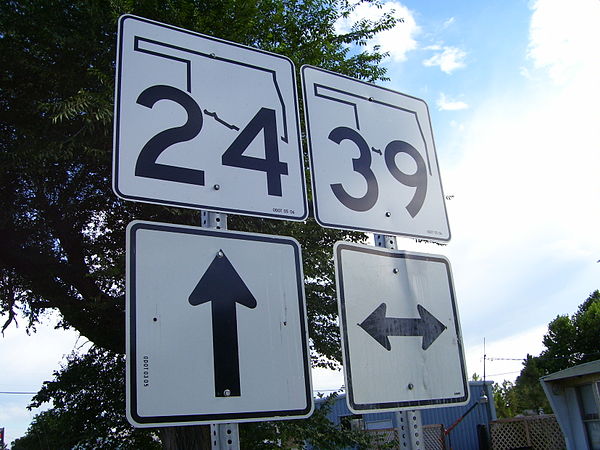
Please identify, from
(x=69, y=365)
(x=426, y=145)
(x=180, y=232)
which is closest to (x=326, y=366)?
(x=69, y=365)

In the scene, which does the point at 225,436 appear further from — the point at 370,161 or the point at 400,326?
the point at 370,161

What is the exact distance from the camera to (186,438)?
36.3ft

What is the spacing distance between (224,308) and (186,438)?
32.8 ft

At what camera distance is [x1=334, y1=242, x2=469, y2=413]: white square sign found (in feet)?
7.50

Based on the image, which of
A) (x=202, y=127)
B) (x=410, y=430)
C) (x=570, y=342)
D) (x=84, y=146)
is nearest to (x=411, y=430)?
(x=410, y=430)

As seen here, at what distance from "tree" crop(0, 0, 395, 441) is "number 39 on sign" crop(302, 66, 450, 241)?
19.0ft

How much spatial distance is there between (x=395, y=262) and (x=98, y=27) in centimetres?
806

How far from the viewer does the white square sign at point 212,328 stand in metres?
1.86

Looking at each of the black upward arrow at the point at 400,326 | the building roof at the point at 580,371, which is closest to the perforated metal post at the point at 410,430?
the black upward arrow at the point at 400,326

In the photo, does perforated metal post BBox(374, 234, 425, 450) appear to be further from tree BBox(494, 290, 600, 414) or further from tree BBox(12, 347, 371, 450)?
tree BBox(494, 290, 600, 414)

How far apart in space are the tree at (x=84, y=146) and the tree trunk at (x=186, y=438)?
2.22 m

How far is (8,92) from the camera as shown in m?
9.30

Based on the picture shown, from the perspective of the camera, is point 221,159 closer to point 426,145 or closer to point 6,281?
point 426,145

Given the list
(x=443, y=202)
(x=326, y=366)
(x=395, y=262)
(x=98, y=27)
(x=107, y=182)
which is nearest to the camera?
(x=395, y=262)
